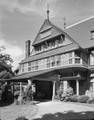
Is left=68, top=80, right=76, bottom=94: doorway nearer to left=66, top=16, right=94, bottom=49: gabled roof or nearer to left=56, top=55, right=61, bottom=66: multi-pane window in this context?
left=56, top=55, right=61, bottom=66: multi-pane window

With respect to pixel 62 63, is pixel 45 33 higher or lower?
higher

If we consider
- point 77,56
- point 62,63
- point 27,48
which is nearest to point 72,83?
point 62,63

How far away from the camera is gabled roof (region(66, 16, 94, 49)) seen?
2433 cm

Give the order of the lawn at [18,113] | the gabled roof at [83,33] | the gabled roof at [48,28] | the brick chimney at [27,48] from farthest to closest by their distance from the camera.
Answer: the brick chimney at [27,48] < the gabled roof at [48,28] < the gabled roof at [83,33] < the lawn at [18,113]

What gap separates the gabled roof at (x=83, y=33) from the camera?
79.8ft

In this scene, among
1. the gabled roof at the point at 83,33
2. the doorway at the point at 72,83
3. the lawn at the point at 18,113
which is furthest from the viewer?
the gabled roof at the point at 83,33

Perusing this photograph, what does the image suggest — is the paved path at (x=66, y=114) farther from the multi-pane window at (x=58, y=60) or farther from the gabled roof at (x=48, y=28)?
the gabled roof at (x=48, y=28)

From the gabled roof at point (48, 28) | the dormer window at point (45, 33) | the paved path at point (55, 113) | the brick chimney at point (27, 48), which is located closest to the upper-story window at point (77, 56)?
the gabled roof at point (48, 28)

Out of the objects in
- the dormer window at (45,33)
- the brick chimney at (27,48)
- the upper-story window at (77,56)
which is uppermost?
the dormer window at (45,33)

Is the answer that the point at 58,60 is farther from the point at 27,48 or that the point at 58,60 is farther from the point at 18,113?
the point at 18,113

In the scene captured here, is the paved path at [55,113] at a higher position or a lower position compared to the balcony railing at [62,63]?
lower

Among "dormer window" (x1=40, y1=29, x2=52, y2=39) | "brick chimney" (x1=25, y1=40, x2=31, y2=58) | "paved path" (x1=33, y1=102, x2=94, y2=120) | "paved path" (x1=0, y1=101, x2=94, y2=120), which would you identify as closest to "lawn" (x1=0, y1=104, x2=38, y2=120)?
"paved path" (x1=0, y1=101, x2=94, y2=120)

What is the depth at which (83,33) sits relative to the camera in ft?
89.0

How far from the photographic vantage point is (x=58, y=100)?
67.9ft
